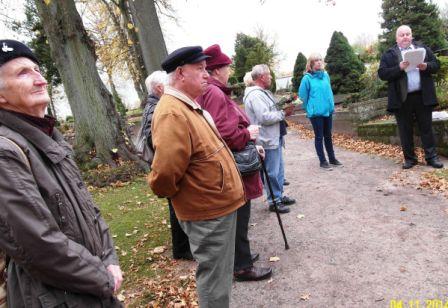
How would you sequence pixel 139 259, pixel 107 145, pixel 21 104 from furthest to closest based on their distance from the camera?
pixel 107 145
pixel 139 259
pixel 21 104

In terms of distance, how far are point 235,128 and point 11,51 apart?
204 cm

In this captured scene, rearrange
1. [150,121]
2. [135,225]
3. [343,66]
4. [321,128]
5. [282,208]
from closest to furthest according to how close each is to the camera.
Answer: [150,121] → [282,208] → [135,225] → [321,128] → [343,66]

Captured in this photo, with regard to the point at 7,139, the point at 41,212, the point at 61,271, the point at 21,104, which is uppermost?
the point at 21,104

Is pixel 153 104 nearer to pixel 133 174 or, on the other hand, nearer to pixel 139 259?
pixel 139 259

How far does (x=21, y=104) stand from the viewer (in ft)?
6.02

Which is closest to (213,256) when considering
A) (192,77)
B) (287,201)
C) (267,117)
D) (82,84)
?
(192,77)

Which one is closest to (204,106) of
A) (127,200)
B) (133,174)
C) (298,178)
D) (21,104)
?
(21,104)

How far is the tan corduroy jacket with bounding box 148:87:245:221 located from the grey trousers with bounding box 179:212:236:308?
0.07 meters

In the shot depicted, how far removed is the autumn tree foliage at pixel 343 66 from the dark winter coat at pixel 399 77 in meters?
9.56

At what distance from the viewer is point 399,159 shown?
7527 mm

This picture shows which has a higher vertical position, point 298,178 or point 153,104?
point 153,104

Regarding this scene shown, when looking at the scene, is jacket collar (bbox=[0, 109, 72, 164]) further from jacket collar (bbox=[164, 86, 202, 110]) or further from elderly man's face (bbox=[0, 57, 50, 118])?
jacket collar (bbox=[164, 86, 202, 110])

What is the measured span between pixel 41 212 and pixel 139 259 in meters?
3.34

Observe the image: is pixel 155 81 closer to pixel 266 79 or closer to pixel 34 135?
pixel 266 79
